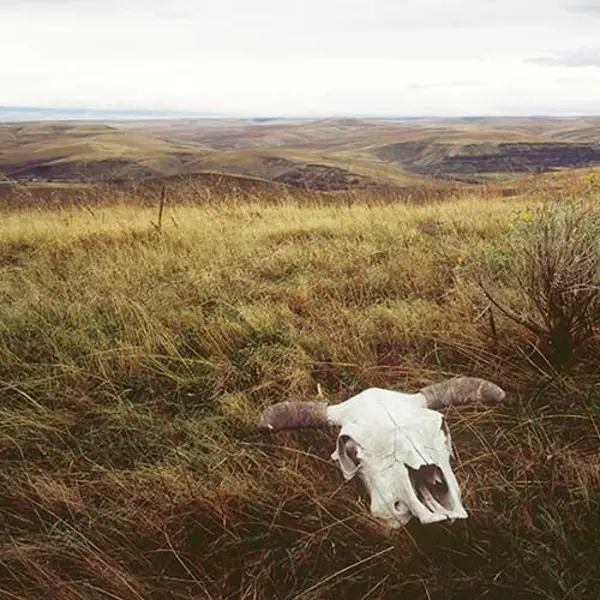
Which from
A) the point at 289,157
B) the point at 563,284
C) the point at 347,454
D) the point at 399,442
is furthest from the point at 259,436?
the point at 289,157

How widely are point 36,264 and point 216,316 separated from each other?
270 cm

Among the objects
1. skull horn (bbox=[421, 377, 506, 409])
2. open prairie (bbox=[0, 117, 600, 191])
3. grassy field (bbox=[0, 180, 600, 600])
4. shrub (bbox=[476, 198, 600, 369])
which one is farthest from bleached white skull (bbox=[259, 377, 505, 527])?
open prairie (bbox=[0, 117, 600, 191])

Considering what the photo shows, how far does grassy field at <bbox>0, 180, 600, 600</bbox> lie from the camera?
2.26 metres

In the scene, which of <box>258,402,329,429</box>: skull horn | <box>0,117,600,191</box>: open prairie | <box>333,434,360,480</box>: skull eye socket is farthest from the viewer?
<box>0,117,600,191</box>: open prairie

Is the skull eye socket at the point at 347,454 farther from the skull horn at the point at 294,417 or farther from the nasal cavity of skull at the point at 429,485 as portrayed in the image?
the nasal cavity of skull at the point at 429,485

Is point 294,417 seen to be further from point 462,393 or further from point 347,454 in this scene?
point 462,393

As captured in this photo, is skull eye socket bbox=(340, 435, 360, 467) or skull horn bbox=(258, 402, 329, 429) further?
skull horn bbox=(258, 402, 329, 429)

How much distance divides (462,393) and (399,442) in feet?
1.96

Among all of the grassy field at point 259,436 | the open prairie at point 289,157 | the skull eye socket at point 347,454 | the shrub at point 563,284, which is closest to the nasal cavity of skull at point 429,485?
the grassy field at point 259,436

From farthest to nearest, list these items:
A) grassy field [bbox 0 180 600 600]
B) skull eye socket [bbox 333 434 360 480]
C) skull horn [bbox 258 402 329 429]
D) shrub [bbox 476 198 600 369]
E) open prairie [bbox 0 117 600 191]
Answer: open prairie [bbox 0 117 600 191] < shrub [bbox 476 198 600 369] < skull horn [bbox 258 402 329 429] < skull eye socket [bbox 333 434 360 480] < grassy field [bbox 0 180 600 600]

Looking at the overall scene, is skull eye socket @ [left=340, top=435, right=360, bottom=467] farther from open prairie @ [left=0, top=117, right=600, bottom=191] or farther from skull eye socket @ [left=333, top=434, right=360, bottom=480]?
open prairie @ [left=0, top=117, right=600, bottom=191]

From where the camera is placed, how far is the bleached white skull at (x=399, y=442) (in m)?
2.28

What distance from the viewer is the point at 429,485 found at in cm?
237

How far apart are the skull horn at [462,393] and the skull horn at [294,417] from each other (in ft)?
1.72
